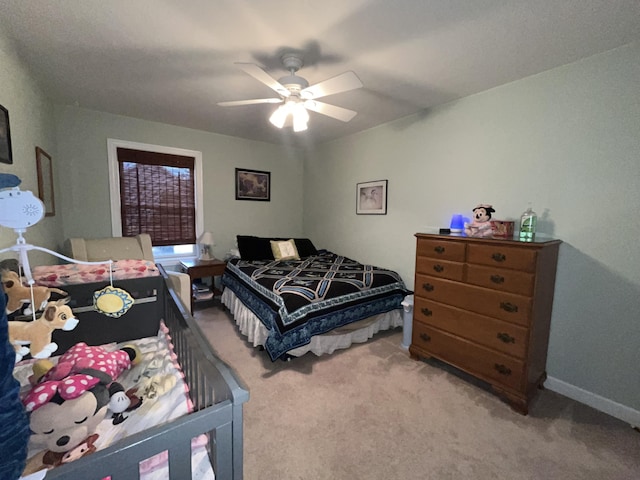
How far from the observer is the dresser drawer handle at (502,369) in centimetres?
184

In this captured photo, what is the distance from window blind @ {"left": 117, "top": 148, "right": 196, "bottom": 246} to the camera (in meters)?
3.21

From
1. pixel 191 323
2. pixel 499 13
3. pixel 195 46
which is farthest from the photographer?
pixel 195 46

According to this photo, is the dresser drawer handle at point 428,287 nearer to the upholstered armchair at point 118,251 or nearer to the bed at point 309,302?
the bed at point 309,302

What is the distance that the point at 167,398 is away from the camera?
1.06 m

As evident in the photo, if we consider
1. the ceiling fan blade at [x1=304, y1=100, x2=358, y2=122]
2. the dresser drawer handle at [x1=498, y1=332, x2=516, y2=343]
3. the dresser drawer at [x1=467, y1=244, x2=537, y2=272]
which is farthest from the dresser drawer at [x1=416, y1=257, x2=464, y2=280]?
the ceiling fan blade at [x1=304, y1=100, x2=358, y2=122]

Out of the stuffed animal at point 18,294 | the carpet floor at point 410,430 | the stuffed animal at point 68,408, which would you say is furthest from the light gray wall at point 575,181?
the stuffed animal at point 18,294

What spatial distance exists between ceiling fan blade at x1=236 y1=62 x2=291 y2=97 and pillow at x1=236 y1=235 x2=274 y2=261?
221 centimetres

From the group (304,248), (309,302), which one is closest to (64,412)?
(309,302)

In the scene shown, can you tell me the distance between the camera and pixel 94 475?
0.59 metres

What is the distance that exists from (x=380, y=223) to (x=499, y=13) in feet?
7.13

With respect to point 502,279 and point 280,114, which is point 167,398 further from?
point 502,279

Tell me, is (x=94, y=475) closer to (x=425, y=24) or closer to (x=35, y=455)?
(x=35, y=455)

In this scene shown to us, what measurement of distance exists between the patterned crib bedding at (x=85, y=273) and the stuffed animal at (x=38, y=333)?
561mm

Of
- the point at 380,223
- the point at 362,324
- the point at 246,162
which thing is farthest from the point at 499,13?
the point at 246,162
